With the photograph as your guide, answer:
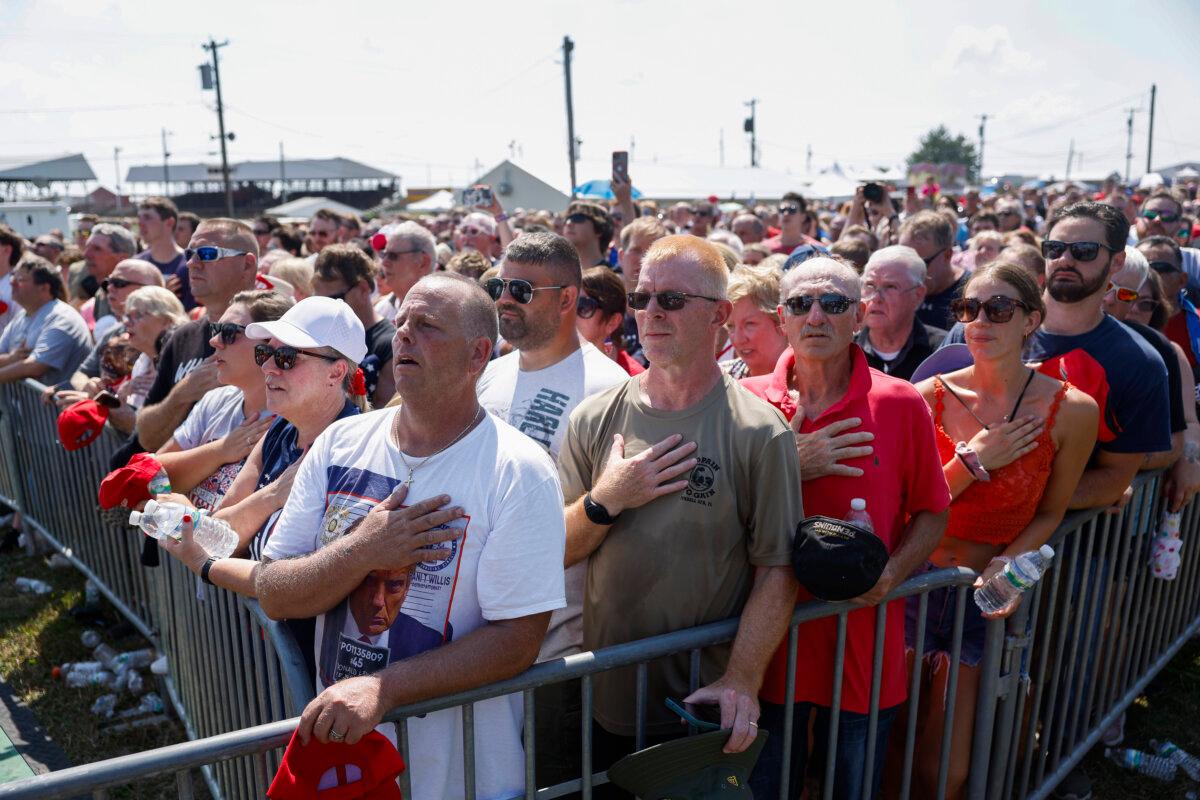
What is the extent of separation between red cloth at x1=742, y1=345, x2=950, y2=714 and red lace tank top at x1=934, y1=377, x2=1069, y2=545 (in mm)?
489

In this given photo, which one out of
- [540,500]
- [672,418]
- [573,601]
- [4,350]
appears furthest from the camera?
[4,350]

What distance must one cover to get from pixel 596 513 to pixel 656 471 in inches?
8.3

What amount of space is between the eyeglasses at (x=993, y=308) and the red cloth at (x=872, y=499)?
61 centimetres

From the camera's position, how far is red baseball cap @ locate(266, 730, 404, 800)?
1950 mm

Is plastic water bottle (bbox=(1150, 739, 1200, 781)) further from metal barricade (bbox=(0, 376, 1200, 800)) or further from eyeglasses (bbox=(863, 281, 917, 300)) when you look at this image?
eyeglasses (bbox=(863, 281, 917, 300))

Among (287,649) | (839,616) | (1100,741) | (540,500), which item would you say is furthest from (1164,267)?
(287,649)

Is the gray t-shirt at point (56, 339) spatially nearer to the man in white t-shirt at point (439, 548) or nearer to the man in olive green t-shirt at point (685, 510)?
the man in white t-shirt at point (439, 548)

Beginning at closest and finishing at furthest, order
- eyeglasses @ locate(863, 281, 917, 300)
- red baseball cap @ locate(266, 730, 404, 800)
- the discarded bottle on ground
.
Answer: red baseball cap @ locate(266, 730, 404, 800) < the discarded bottle on ground < eyeglasses @ locate(863, 281, 917, 300)

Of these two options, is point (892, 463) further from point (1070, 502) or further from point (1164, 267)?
point (1164, 267)

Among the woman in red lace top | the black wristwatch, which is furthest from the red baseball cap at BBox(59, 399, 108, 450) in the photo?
the woman in red lace top

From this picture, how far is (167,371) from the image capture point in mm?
4539

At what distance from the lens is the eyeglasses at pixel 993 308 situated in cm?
319

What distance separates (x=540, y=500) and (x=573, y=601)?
0.80 meters

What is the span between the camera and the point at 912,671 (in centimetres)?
294
